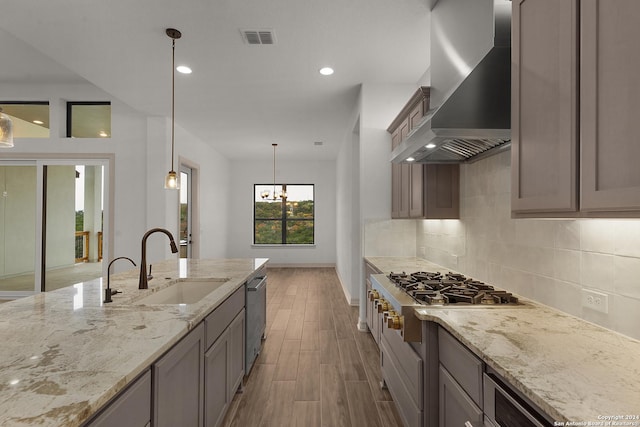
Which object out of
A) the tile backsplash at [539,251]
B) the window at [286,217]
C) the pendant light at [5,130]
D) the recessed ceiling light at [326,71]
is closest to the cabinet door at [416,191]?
the tile backsplash at [539,251]

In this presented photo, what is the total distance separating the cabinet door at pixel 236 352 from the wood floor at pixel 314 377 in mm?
196

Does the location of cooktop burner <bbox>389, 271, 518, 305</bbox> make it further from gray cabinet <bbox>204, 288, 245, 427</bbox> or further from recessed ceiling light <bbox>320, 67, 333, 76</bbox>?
recessed ceiling light <bbox>320, 67, 333, 76</bbox>

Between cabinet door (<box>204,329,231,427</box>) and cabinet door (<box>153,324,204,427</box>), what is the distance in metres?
0.09

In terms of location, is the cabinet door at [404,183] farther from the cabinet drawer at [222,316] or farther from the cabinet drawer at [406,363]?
the cabinet drawer at [222,316]

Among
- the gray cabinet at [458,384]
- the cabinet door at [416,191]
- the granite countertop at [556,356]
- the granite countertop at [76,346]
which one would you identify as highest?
the cabinet door at [416,191]

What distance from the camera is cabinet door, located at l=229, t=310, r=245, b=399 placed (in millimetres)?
2275

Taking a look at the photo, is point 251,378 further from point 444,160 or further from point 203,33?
point 203,33

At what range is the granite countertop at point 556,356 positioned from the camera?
84cm

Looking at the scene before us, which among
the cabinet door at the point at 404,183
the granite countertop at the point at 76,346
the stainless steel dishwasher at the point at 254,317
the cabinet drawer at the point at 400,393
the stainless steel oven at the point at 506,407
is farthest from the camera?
the cabinet door at the point at 404,183

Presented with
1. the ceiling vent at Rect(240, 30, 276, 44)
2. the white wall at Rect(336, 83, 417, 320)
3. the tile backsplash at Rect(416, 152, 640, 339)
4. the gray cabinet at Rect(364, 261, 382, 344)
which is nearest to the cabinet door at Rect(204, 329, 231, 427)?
the gray cabinet at Rect(364, 261, 382, 344)

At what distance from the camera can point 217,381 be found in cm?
198

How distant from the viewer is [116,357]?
3.56 feet

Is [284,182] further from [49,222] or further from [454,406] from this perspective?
[454,406]

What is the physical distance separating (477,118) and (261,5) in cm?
176
